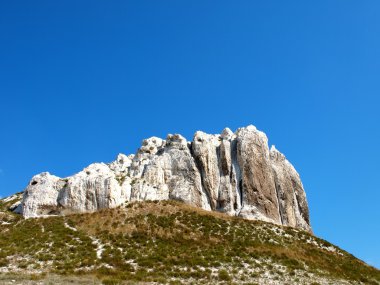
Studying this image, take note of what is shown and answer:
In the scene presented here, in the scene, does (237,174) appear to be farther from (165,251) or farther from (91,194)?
(165,251)

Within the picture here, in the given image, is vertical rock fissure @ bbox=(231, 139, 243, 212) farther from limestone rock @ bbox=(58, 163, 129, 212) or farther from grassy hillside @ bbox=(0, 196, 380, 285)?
limestone rock @ bbox=(58, 163, 129, 212)

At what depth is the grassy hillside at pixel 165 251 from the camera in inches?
1411

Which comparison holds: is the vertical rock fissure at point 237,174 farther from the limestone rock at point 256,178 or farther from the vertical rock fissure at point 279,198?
the vertical rock fissure at point 279,198

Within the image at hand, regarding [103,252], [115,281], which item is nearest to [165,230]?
[103,252]

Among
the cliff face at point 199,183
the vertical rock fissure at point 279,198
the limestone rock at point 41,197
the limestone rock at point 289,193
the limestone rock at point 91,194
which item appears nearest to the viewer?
the limestone rock at point 41,197

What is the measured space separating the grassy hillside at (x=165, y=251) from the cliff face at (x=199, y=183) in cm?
304

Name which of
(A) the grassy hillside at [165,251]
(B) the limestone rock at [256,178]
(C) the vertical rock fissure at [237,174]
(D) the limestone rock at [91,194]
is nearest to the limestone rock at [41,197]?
(D) the limestone rock at [91,194]

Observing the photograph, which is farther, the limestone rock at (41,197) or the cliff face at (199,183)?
the cliff face at (199,183)

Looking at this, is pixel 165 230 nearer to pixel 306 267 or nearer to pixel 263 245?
pixel 263 245

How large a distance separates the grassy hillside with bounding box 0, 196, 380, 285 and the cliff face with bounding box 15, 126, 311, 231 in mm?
3043

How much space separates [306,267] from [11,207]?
42.3 metres

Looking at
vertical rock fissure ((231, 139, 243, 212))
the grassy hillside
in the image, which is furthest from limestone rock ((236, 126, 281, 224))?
the grassy hillside

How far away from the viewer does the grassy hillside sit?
35.8m

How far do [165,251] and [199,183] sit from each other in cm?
1966
